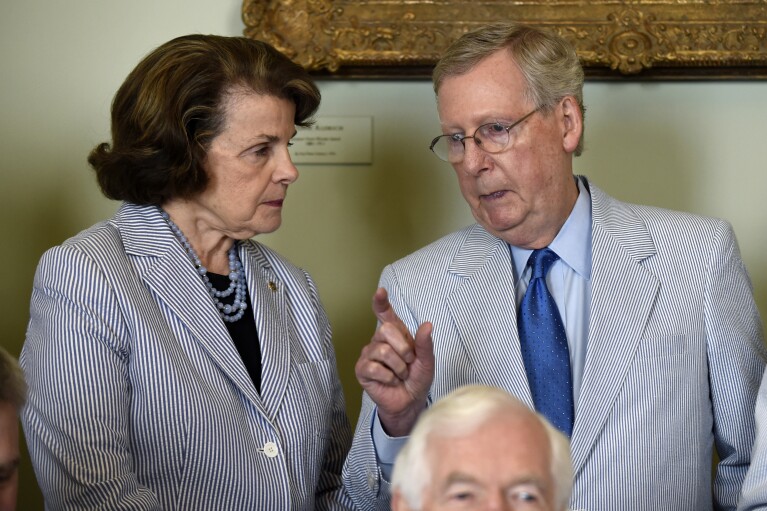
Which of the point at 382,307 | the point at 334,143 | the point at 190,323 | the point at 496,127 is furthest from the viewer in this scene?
the point at 334,143

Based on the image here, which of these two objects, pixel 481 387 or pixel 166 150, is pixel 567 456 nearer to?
pixel 481 387

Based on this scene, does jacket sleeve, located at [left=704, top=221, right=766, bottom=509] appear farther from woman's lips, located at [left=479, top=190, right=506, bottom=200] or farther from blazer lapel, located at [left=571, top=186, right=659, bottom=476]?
woman's lips, located at [left=479, top=190, right=506, bottom=200]

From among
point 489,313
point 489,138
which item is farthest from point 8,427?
point 489,138

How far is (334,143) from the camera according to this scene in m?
3.64

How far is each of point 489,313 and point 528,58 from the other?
65 centimetres

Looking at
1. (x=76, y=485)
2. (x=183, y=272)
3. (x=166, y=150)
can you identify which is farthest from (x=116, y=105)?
(x=76, y=485)

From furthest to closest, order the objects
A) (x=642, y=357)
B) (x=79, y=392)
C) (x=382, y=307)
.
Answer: (x=642, y=357) < (x=79, y=392) < (x=382, y=307)

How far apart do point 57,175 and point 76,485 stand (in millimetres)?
1635

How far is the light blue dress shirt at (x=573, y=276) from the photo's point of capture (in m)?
2.73

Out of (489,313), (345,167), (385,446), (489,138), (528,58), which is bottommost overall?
(385,446)

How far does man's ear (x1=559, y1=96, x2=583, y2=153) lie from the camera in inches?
112

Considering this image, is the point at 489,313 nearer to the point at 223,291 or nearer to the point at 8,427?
the point at 223,291

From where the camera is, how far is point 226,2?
3621 mm

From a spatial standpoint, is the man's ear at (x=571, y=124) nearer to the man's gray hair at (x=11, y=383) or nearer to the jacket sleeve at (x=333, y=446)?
the jacket sleeve at (x=333, y=446)
